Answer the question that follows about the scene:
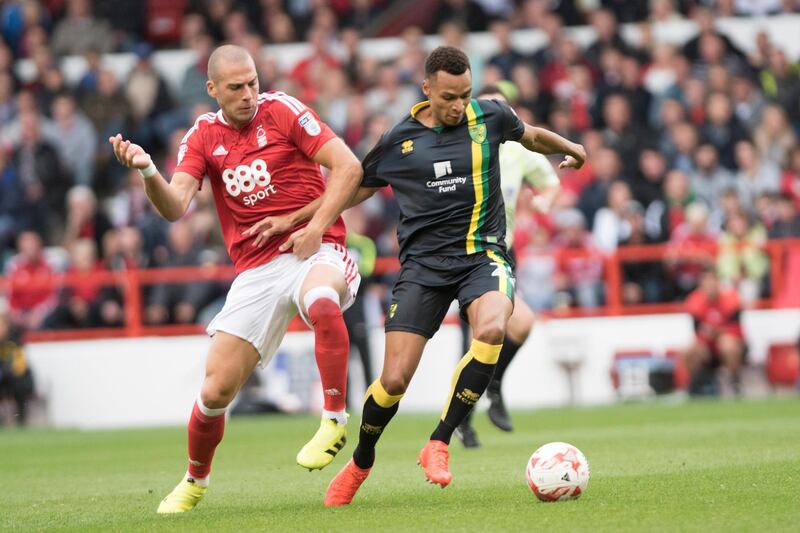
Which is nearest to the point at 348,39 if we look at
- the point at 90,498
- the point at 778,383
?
the point at 778,383

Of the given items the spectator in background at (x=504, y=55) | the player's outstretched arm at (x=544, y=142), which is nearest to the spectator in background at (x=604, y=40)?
the spectator in background at (x=504, y=55)

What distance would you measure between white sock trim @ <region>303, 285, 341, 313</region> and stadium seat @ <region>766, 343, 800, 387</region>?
10.6 m

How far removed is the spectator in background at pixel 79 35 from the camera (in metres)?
22.7

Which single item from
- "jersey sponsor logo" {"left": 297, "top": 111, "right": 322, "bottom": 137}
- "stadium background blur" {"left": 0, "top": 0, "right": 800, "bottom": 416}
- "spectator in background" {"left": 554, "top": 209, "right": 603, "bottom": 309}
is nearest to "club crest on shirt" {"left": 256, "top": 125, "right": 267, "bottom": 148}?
"jersey sponsor logo" {"left": 297, "top": 111, "right": 322, "bottom": 137}

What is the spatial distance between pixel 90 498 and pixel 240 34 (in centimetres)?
1389

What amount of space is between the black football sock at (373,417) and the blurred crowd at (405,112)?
783 centimetres

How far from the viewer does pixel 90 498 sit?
28.3 feet

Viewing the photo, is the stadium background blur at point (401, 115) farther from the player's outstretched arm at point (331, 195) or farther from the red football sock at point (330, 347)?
the red football sock at point (330, 347)

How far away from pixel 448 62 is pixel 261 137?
1213mm

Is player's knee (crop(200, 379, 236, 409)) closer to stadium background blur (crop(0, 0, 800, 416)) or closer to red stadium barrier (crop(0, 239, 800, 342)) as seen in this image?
stadium background blur (crop(0, 0, 800, 416))

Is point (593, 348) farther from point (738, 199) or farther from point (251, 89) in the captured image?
point (251, 89)

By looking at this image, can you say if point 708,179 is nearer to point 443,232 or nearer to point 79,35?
point 79,35

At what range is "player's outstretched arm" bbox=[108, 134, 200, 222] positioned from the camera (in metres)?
7.18

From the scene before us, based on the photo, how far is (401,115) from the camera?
19.8 meters
